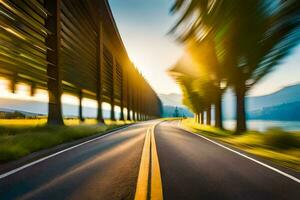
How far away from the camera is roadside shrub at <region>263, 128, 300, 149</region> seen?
38.5 ft

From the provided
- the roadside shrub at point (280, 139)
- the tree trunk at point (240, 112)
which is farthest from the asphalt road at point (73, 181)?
the tree trunk at point (240, 112)

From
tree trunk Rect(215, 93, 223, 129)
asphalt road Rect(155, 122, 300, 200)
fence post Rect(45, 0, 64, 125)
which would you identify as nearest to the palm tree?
asphalt road Rect(155, 122, 300, 200)

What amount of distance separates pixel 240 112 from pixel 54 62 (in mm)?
13008

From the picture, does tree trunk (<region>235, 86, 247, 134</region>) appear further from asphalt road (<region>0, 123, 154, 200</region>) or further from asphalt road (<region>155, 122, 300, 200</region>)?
asphalt road (<region>0, 123, 154, 200</region>)

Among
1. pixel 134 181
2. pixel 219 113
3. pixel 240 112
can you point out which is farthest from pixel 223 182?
pixel 219 113

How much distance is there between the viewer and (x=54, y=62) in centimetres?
1683

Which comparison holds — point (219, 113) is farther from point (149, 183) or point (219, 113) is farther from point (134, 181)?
point (149, 183)

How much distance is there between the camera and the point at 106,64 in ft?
131

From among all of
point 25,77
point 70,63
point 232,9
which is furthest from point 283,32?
point 70,63

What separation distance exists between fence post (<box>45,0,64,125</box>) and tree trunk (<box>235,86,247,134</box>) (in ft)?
38.9

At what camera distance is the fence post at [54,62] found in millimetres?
16547

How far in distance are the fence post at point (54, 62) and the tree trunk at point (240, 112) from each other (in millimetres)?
11872

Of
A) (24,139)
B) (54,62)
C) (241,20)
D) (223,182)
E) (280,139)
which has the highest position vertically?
(54,62)

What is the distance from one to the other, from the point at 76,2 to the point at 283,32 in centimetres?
2147
